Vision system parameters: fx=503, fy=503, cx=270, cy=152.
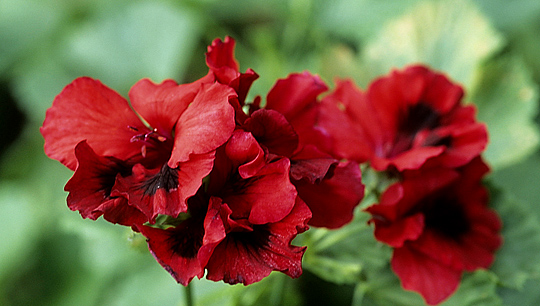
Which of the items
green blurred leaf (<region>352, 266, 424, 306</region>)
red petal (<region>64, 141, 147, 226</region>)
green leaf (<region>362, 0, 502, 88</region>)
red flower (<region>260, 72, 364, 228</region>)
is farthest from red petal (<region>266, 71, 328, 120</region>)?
green leaf (<region>362, 0, 502, 88</region>)

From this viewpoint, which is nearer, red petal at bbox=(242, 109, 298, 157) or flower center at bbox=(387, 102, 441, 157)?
red petal at bbox=(242, 109, 298, 157)

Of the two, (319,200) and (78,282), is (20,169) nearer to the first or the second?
(78,282)

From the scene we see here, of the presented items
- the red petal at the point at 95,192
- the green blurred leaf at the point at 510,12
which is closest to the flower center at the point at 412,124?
the red petal at the point at 95,192

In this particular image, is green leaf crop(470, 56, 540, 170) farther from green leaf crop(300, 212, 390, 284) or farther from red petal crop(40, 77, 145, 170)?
red petal crop(40, 77, 145, 170)

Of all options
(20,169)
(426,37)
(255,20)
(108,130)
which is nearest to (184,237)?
(108,130)

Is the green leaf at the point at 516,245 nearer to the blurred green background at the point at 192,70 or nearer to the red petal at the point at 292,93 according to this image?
the blurred green background at the point at 192,70

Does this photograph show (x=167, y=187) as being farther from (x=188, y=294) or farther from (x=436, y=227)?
(x=436, y=227)

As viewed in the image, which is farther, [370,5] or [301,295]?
[370,5]
